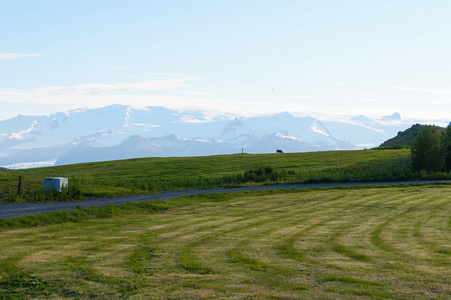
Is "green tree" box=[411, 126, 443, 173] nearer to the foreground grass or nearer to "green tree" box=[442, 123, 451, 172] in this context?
"green tree" box=[442, 123, 451, 172]

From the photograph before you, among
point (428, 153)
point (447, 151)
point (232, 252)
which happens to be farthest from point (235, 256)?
point (447, 151)

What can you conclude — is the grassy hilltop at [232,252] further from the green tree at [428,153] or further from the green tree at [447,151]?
the green tree at [447,151]

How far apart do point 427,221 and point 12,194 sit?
25997mm

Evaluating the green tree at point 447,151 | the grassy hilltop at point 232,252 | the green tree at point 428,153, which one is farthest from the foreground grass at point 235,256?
the green tree at point 447,151

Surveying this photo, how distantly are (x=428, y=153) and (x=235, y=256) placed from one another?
156 ft

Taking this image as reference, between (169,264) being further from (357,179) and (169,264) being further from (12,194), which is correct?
(357,179)

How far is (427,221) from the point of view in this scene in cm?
2225

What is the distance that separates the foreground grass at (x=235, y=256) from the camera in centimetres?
1095

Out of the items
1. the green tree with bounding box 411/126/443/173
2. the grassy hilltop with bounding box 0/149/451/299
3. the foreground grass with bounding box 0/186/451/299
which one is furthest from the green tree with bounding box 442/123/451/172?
the foreground grass with bounding box 0/186/451/299

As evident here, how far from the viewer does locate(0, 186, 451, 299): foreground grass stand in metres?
10.9

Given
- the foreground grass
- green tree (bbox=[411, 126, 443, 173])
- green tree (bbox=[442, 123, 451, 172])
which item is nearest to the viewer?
the foreground grass

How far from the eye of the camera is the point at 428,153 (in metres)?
56.1

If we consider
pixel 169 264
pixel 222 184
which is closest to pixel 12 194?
pixel 222 184

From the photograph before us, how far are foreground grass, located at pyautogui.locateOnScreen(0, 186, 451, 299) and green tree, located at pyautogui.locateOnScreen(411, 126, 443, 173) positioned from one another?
3335 centimetres
